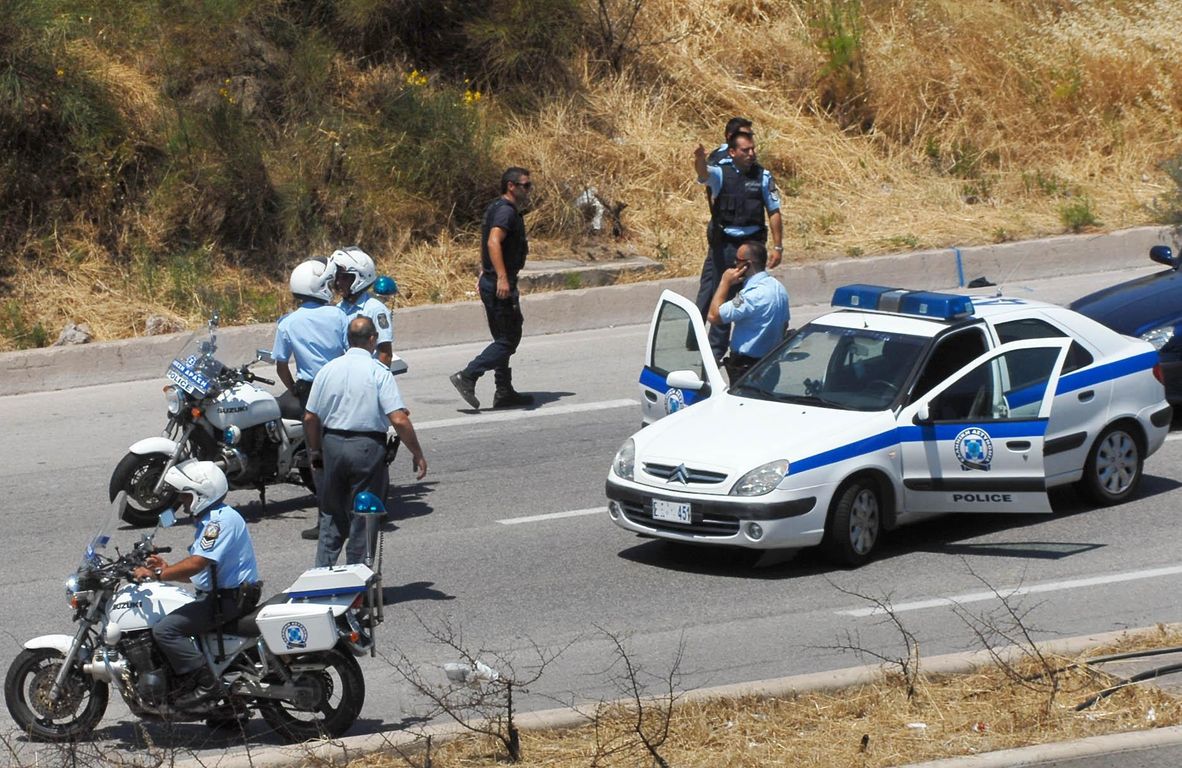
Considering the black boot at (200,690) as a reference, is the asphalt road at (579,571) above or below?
below

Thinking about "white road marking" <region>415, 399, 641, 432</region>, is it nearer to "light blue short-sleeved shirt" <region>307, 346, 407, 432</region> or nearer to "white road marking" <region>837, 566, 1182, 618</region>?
"light blue short-sleeved shirt" <region>307, 346, 407, 432</region>

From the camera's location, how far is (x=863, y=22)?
23.2 meters

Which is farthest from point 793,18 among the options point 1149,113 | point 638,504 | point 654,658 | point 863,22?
point 654,658

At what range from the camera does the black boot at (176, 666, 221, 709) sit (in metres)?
6.82

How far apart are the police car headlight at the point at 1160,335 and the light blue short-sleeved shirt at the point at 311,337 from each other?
6088 mm

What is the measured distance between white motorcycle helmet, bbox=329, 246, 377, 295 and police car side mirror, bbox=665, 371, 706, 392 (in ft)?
7.15

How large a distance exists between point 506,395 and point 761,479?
4777 millimetres

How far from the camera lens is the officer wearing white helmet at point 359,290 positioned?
10328mm

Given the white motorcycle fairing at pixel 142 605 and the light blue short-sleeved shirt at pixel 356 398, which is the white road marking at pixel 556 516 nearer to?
the light blue short-sleeved shirt at pixel 356 398

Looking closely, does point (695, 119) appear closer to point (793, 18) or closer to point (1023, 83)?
A: point (793, 18)

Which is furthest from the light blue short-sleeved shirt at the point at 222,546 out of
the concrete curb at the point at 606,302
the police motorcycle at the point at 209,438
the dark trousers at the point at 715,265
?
the concrete curb at the point at 606,302

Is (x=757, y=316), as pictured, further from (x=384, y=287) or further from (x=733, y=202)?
(x=733, y=202)

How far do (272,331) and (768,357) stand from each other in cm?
658

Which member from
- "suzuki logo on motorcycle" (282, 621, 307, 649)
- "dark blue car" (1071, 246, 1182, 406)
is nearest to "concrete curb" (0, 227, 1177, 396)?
"dark blue car" (1071, 246, 1182, 406)
